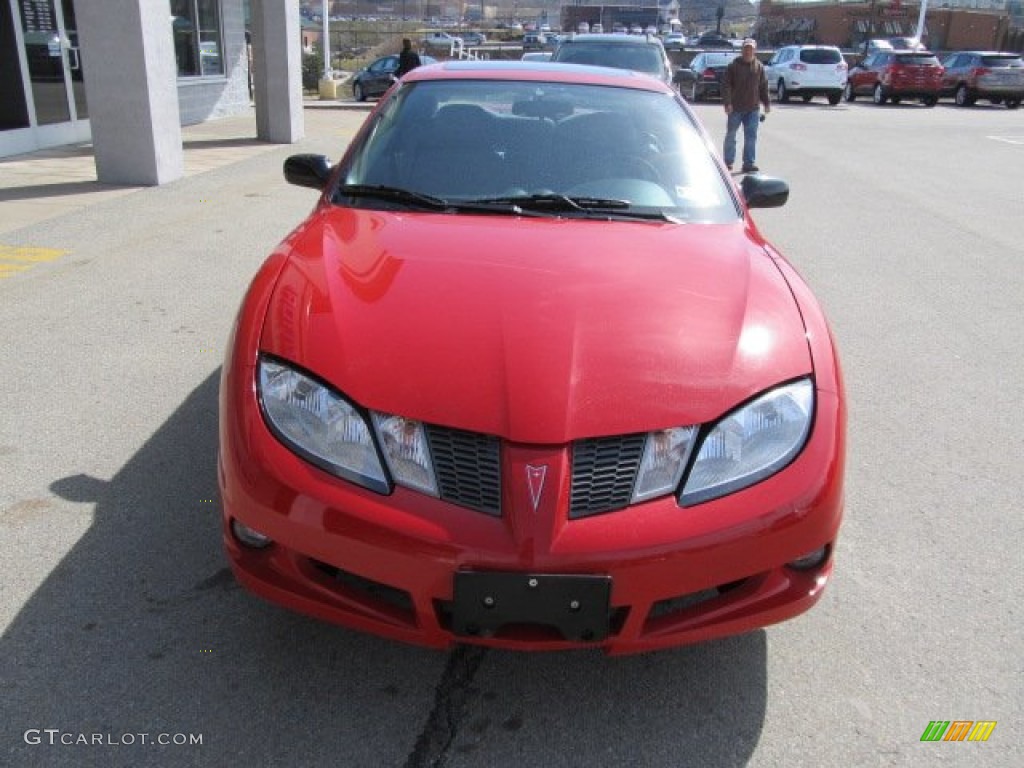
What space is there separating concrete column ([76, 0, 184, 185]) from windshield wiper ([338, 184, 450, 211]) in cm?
700

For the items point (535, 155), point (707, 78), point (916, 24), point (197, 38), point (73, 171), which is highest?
point (916, 24)

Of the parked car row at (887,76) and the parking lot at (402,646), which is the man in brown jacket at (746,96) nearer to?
the parking lot at (402,646)

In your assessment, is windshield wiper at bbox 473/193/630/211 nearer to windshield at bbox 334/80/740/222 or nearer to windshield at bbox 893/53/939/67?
windshield at bbox 334/80/740/222

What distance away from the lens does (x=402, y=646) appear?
8.55 ft

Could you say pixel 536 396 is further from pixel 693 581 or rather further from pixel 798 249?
pixel 798 249

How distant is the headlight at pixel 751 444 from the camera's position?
2.16m

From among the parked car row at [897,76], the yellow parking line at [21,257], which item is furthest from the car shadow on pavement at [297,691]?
the parked car row at [897,76]

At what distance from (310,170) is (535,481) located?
240cm

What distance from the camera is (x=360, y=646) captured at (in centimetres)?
260

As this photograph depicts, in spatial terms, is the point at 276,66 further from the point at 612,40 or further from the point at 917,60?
the point at 917,60

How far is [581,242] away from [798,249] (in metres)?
5.46

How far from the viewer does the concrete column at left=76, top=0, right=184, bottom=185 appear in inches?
357

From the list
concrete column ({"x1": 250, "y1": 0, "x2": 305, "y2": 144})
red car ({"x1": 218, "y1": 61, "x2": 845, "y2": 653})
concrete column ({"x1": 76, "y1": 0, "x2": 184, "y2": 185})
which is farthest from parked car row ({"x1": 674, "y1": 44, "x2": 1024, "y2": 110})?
red car ({"x1": 218, "y1": 61, "x2": 845, "y2": 653})

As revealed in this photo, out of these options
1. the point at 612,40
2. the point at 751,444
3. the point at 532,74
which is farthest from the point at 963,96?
the point at 751,444
